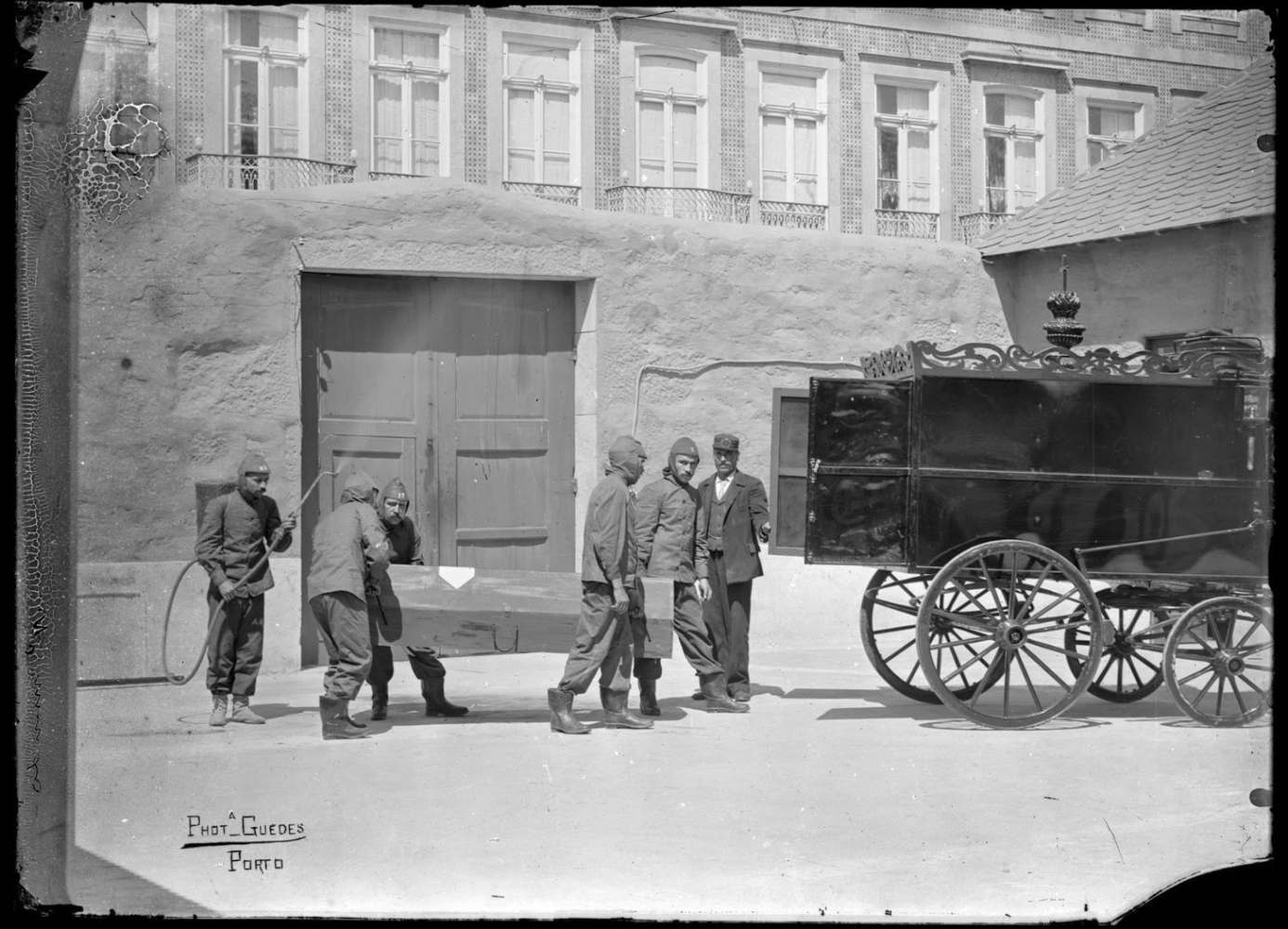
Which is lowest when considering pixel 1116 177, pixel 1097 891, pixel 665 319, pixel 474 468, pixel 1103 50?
→ pixel 1097 891

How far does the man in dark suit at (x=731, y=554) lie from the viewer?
34.4ft

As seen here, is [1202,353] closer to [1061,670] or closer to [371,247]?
[1061,670]

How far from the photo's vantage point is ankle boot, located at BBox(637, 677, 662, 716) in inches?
384

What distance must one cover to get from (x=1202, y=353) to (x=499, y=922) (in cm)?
598

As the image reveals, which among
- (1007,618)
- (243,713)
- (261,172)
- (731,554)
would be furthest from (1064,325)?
(261,172)

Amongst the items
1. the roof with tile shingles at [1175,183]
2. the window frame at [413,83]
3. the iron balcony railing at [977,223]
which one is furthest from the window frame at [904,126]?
the window frame at [413,83]

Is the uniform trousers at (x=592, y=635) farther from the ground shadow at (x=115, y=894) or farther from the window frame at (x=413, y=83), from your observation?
the window frame at (x=413, y=83)

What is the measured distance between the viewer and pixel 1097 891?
18.9ft

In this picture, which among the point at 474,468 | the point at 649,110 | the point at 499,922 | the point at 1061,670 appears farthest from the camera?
the point at 649,110

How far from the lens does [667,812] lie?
6906mm

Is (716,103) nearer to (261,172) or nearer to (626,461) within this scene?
(261,172)

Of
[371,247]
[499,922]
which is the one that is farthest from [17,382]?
[371,247]

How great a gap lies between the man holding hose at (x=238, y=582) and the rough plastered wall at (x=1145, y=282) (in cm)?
756

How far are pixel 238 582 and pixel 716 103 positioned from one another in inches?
263
